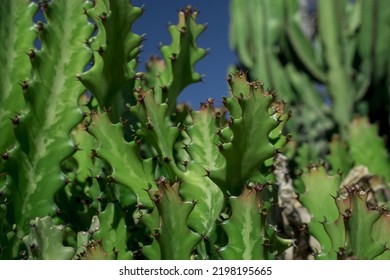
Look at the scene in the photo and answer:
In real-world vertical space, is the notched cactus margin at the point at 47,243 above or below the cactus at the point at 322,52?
below

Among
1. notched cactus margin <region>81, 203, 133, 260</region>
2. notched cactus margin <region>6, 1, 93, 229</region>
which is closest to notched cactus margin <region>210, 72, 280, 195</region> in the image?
notched cactus margin <region>81, 203, 133, 260</region>

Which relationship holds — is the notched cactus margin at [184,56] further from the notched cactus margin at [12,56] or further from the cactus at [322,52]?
the cactus at [322,52]

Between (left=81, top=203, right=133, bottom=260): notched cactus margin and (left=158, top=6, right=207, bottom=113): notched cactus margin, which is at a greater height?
(left=158, top=6, right=207, bottom=113): notched cactus margin

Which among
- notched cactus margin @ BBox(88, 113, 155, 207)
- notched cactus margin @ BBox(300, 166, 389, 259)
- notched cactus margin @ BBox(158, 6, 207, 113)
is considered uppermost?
notched cactus margin @ BBox(158, 6, 207, 113)

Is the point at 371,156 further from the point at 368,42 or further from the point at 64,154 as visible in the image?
the point at 368,42

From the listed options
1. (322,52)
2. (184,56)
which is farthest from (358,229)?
(322,52)

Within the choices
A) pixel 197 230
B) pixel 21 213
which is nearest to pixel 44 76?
pixel 21 213

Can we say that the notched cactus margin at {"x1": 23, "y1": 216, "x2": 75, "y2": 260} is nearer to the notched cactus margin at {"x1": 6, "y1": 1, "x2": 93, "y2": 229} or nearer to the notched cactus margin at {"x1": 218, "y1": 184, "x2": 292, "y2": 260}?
the notched cactus margin at {"x1": 6, "y1": 1, "x2": 93, "y2": 229}

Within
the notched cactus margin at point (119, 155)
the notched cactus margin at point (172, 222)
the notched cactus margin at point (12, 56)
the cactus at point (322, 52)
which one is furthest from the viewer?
the cactus at point (322, 52)

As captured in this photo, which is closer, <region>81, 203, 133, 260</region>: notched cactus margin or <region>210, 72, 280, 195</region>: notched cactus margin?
<region>210, 72, 280, 195</region>: notched cactus margin

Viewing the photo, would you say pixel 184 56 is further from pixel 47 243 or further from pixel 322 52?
pixel 322 52

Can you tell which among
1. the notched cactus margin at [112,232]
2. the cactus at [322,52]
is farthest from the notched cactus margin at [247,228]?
the cactus at [322,52]
